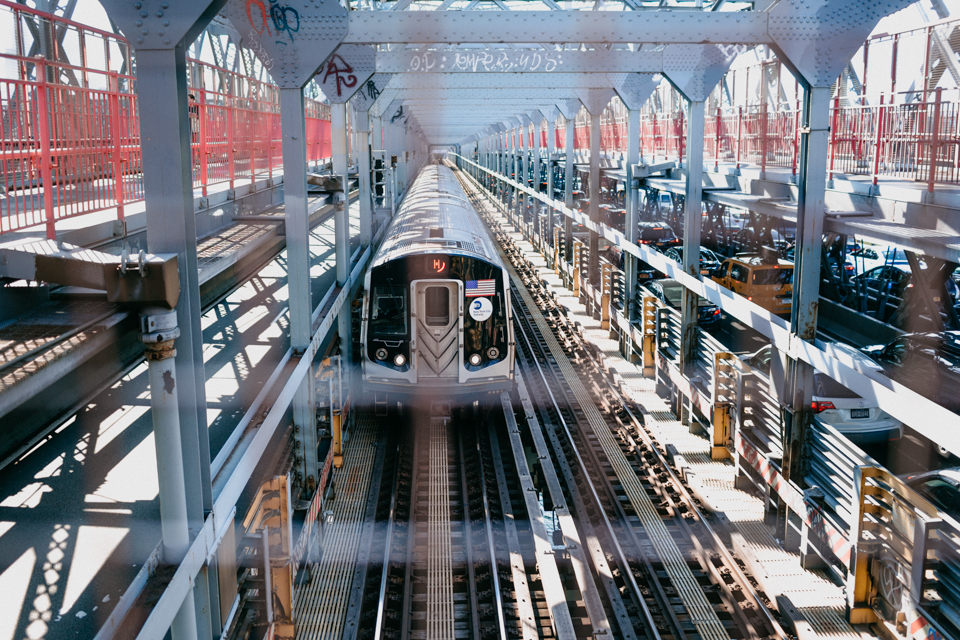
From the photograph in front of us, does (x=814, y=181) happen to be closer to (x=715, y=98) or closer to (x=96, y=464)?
(x=96, y=464)

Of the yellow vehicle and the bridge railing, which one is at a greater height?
the yellow vehicle

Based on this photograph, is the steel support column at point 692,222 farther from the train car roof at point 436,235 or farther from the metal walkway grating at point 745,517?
the train car roof at point 436,235

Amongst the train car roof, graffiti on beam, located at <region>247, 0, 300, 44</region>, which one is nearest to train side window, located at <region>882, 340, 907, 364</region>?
the train car roof

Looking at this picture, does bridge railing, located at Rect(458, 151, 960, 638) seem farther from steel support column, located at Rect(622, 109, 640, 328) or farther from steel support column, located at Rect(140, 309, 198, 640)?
steel support column, located at Rect(140, 309, 198, 640)

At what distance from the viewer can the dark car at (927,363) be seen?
806 centimetres

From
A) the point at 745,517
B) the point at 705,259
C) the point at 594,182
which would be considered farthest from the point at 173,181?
the point at 705,259

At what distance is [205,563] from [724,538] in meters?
5.05

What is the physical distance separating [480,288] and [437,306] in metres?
0.57

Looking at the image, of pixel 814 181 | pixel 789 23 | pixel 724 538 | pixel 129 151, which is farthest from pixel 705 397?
pixel 129 151

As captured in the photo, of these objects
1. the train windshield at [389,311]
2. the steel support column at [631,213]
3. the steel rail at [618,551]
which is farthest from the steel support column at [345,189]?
the steel support column at [631,213]

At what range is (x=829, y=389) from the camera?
8.27m

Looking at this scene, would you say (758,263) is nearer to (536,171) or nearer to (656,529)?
(656,529)

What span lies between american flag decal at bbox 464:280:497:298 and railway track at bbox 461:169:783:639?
1906mm

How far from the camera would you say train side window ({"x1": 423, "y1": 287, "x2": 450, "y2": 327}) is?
30.9ft
